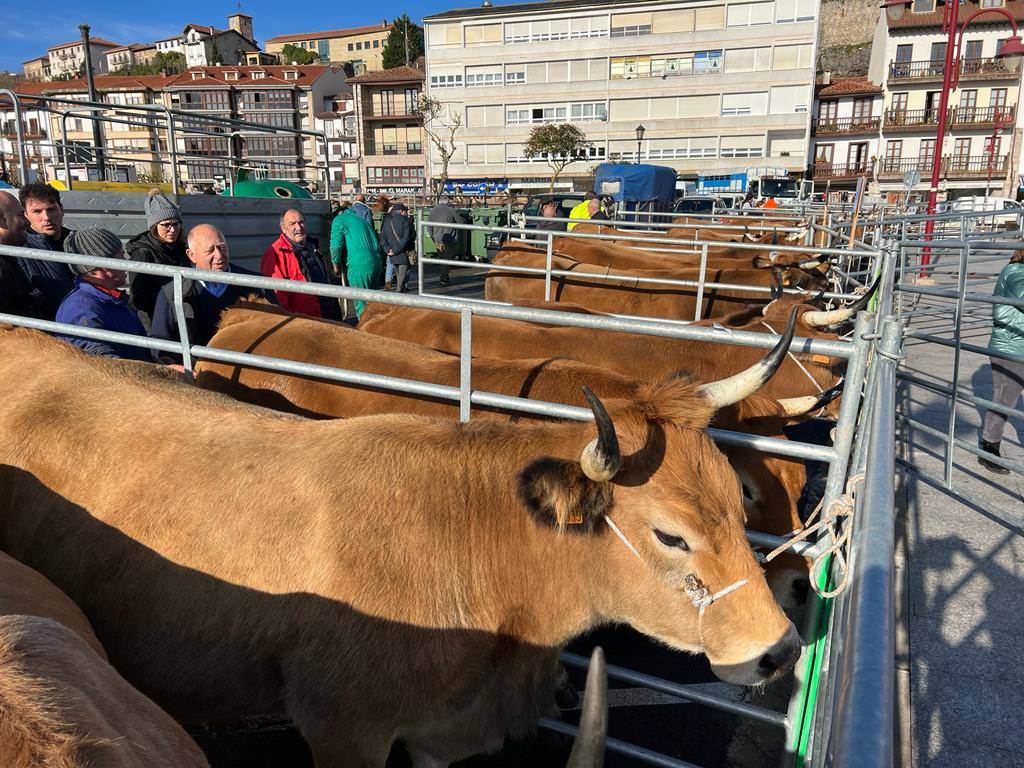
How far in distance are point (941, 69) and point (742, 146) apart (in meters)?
16.7

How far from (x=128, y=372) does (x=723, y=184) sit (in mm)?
43979

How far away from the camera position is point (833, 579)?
2.51m

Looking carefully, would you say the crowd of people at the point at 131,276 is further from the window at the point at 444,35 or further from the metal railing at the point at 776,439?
the window at the point at 444,35

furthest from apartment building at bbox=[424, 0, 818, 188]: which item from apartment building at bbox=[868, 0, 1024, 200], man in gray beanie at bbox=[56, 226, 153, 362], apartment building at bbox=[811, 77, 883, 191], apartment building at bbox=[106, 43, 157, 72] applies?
apartment building at bbox=[106, 43, 157, 72]

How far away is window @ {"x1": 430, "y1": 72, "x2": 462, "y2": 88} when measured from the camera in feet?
181

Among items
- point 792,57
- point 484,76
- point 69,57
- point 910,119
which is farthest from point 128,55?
point 910,119

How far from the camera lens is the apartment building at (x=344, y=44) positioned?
314ft

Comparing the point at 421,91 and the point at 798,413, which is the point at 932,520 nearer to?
the point at 798,413

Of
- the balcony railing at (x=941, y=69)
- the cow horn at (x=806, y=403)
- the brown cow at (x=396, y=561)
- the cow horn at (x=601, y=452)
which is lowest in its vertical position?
the brown cow at (x=396, y=561)

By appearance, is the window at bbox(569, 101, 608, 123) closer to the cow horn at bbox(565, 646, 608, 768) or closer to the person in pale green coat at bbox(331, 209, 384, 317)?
the person in pale green coat at bbox(331, 209, 384, 317)

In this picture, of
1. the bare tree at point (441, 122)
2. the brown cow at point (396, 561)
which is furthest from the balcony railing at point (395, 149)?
the brown cow at point (396, 561)

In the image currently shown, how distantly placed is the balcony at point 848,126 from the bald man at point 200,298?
58.1 metres

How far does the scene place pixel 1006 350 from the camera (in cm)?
582

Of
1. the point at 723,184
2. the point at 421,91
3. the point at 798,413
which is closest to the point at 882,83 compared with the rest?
the point at 723,184
